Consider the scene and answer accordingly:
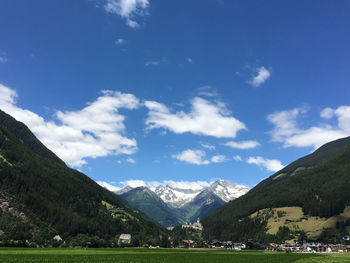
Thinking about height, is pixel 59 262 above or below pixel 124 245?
above

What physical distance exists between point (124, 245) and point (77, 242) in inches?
1274

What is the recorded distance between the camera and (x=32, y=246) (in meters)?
133

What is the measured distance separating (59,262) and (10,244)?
8536cm

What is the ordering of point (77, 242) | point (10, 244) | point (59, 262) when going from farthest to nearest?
point (77, 242), point (10, 244), point (59, 262)

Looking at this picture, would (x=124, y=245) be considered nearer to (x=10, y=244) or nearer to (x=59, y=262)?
(x=10, y=244)

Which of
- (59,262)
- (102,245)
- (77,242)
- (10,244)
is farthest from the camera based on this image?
(77,242)

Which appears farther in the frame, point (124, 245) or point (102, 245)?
point (124, 245)

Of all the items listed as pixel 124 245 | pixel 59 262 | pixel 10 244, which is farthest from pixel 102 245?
pixel 59 262

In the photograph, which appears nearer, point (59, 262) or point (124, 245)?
point (59, 262)

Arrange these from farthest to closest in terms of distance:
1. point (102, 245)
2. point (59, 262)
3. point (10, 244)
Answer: point (102, 245) → point (10, 244) → point (59, 262)

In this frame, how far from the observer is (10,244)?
12331cm

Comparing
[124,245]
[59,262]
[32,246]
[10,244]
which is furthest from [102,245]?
[59,262]

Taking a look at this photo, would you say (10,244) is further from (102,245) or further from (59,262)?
(59,262)

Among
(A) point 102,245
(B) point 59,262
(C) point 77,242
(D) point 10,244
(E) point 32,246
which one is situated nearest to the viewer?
(B) point 59,262
